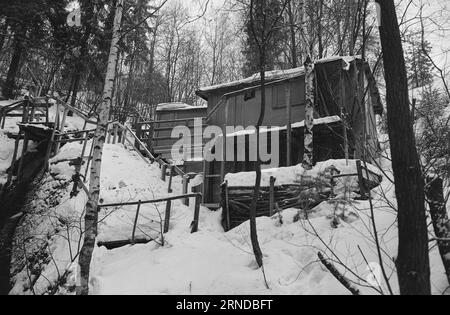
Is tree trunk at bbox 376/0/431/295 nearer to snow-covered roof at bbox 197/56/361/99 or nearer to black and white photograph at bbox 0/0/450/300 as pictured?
black and white photograph at bbox 0/0/450/300

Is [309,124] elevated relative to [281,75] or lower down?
lower down

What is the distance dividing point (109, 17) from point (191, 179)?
28.9ft

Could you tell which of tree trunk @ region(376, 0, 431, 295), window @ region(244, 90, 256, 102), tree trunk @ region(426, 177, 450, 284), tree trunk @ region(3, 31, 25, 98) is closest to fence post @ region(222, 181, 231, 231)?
window @ region(244, 90, 256, 102)

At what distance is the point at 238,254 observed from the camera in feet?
24.5

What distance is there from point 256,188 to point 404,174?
3.12 meters

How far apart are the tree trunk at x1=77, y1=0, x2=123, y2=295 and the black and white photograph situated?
0.03 m

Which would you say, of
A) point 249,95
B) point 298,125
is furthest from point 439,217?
point 249,95

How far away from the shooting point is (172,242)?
8.78 metres

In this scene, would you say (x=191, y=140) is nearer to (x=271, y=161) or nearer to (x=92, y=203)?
(x=271, y=161)

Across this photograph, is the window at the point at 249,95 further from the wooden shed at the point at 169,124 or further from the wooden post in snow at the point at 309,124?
the wooden post in snow at the point at 309,124

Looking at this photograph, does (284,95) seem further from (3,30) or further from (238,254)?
(3,30)

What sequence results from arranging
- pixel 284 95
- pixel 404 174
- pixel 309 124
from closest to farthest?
pixel 404 174 < pixel 309 124 < pixel 284 95

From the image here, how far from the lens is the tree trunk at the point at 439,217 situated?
4678 mm

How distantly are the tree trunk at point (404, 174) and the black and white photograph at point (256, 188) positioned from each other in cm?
1
